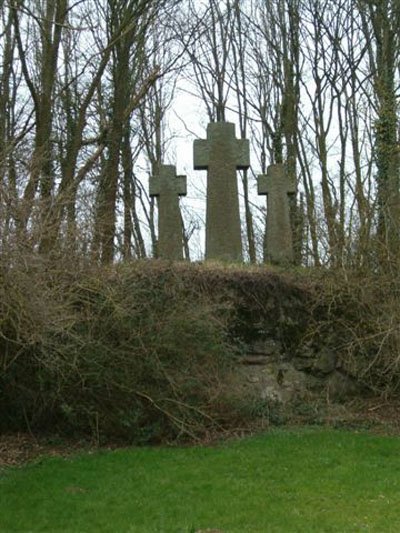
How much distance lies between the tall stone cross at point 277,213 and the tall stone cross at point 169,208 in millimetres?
1552

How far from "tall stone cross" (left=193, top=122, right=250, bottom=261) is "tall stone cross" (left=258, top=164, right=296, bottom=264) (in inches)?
47.2

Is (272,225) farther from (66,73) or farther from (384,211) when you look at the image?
(66,73)

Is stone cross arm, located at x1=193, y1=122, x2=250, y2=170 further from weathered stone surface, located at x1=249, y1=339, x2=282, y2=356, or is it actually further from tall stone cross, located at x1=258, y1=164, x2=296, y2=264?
weathered stone surface, located at x1=249, y1=339, x2=282, y2=356

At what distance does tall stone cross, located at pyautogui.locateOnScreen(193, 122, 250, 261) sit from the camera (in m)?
12.7

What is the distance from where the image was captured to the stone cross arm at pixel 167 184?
14.3m

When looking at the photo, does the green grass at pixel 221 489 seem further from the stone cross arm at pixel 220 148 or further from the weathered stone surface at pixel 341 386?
the stone cross arm at pixel 220 148

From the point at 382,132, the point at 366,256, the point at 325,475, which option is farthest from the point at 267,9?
the point at 325,475

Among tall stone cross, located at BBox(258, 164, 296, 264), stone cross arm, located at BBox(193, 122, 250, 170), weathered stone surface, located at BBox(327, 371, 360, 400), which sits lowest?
weathered stone surface, located at BBox(327, 371, 360, 400)

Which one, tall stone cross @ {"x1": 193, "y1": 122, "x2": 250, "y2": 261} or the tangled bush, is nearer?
the tangled bush

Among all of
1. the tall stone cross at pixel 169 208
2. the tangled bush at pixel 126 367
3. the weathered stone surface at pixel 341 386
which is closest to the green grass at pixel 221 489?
the tangled bush at pixel 126 367

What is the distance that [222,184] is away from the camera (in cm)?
1284

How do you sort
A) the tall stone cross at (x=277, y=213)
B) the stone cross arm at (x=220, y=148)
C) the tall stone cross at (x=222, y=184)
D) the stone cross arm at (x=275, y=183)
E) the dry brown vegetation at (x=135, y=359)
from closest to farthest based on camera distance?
1. the dry brown vegetation at (x=135, y=359)
2. the tall stone cross at (x=222, y=184)
3. the stone cross arm at (x=220, y=148)
4. the tall stone cross at (x=277, y=213)
5. the stone cross arm at (x=275, y=183)

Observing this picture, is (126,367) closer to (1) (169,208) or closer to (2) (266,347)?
(2) (266,347)

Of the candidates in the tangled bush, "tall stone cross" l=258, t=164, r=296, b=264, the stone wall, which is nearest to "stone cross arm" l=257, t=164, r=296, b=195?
"tall stone cross" l=258, t=164, r=296, b=264
